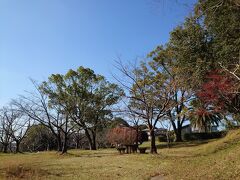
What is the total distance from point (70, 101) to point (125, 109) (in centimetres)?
1708

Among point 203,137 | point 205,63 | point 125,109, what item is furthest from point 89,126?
point 205,63

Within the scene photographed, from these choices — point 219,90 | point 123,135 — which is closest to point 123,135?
point 123,135

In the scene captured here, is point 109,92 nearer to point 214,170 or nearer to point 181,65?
point 181,65

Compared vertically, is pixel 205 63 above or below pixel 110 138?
above

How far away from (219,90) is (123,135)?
844 inches

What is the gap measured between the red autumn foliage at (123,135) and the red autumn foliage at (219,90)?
15.7 meters

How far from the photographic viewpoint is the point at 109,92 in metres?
41.4

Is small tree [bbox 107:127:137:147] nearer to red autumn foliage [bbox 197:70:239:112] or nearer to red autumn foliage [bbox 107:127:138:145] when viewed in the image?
red autumn foliage [bbox 107:127:138:145]

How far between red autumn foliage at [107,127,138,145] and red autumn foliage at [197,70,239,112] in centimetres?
1574

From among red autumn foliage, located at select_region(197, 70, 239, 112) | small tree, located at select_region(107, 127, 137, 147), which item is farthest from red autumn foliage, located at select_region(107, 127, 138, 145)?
red autumn foliage, located at select_region(197, 70, 239, 112)

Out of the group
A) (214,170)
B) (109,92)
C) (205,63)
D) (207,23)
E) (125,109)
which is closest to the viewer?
(214,170)

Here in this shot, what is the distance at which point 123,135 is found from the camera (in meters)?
37.8

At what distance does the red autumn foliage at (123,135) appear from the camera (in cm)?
3622

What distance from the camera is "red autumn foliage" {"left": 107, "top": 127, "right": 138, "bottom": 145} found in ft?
119
